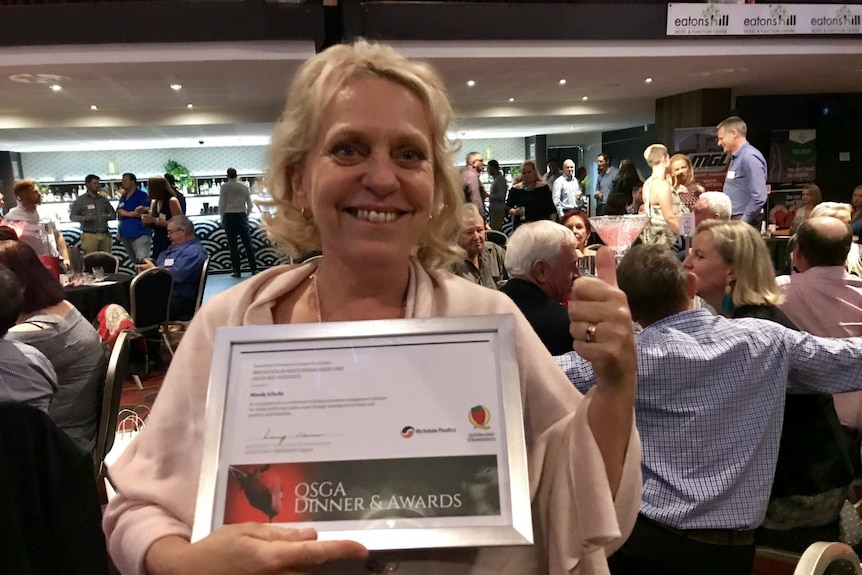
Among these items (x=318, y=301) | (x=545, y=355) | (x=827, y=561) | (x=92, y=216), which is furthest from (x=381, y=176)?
(x=92, y=216)

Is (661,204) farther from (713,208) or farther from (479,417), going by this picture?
(479,417)

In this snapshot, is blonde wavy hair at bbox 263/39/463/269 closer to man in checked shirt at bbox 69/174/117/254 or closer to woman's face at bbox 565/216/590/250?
woman's face at bbox 565/216/590/250

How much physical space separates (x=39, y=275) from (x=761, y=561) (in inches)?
142

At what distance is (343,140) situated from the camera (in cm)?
95

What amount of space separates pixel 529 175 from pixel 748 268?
6.38 m

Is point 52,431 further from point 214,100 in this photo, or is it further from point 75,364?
point 214,100

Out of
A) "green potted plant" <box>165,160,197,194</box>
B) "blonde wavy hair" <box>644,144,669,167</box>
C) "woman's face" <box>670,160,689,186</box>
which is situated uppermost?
"green potted plant" <box>165,160,197,194</box>

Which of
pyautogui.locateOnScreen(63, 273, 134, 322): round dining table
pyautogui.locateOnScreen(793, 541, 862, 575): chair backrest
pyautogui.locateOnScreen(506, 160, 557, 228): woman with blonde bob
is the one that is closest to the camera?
pyautogui.locateOnScreen(793, 541, 862, 575): chair backrest

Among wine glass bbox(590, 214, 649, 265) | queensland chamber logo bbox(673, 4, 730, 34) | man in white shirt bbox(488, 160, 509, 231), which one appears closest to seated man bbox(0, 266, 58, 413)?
wine glass bbox(590, 214, 649, 265)

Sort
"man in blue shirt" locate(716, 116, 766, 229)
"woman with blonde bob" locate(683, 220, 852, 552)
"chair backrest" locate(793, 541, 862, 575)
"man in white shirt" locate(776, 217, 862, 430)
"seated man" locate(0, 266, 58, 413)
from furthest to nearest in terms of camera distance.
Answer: "man in blue shirt" locate(716, 116, 766, 229) → "man in white shirt" locate(776, 217, 862, 430) → "seated man" locate(0, 266, 58, 413) → "woman with blonde bob" locate(683, 220, 852, 552) → "chair backrest" locate(793, 541, 862, 575)

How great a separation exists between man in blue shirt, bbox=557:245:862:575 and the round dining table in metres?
4.80

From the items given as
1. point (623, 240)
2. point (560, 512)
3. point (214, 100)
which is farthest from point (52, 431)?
point (214, 100)

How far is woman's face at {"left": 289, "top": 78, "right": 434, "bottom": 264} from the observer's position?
94 centimetres

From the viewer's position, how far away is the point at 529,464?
0.90 m
